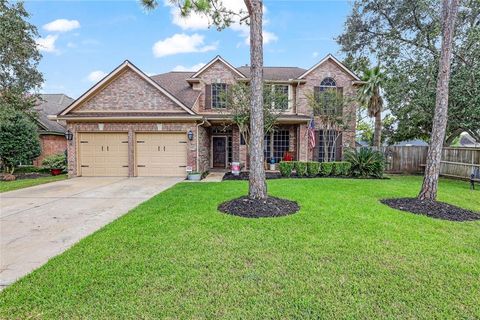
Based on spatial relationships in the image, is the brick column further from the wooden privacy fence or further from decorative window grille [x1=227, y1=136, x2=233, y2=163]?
the wooden privacy fence

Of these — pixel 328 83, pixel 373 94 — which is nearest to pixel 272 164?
pixel 328 83

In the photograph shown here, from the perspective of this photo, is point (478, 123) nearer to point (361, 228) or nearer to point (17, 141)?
point (361, 228)

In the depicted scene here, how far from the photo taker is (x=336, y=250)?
3889 mm

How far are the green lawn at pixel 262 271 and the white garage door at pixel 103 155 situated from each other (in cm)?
793

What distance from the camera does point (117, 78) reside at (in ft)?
40.6

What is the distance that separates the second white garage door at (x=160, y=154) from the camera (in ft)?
41.1

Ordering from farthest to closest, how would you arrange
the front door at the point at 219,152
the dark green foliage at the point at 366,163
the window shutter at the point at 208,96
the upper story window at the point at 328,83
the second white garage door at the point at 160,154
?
the front door at the point at 219,152, the upper story window at the point at 328,83, the window shutter at the point at 208,96, the second white garage door at the point at 160,154, the dark green foliage at the point at 366,163

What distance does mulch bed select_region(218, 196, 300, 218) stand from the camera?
226 inches

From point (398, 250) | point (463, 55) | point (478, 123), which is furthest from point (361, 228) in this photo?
point (463, 55)

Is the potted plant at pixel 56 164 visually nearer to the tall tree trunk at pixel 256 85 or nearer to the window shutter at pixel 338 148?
the tall tree trunk at pixel 256 85

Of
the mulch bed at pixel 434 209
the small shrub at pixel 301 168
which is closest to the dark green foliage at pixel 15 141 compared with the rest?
the small shrub at pixel 301 168

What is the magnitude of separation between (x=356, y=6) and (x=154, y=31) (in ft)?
43.1

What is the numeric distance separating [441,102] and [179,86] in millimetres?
13558

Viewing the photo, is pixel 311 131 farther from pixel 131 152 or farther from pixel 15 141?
pixel 15 141
